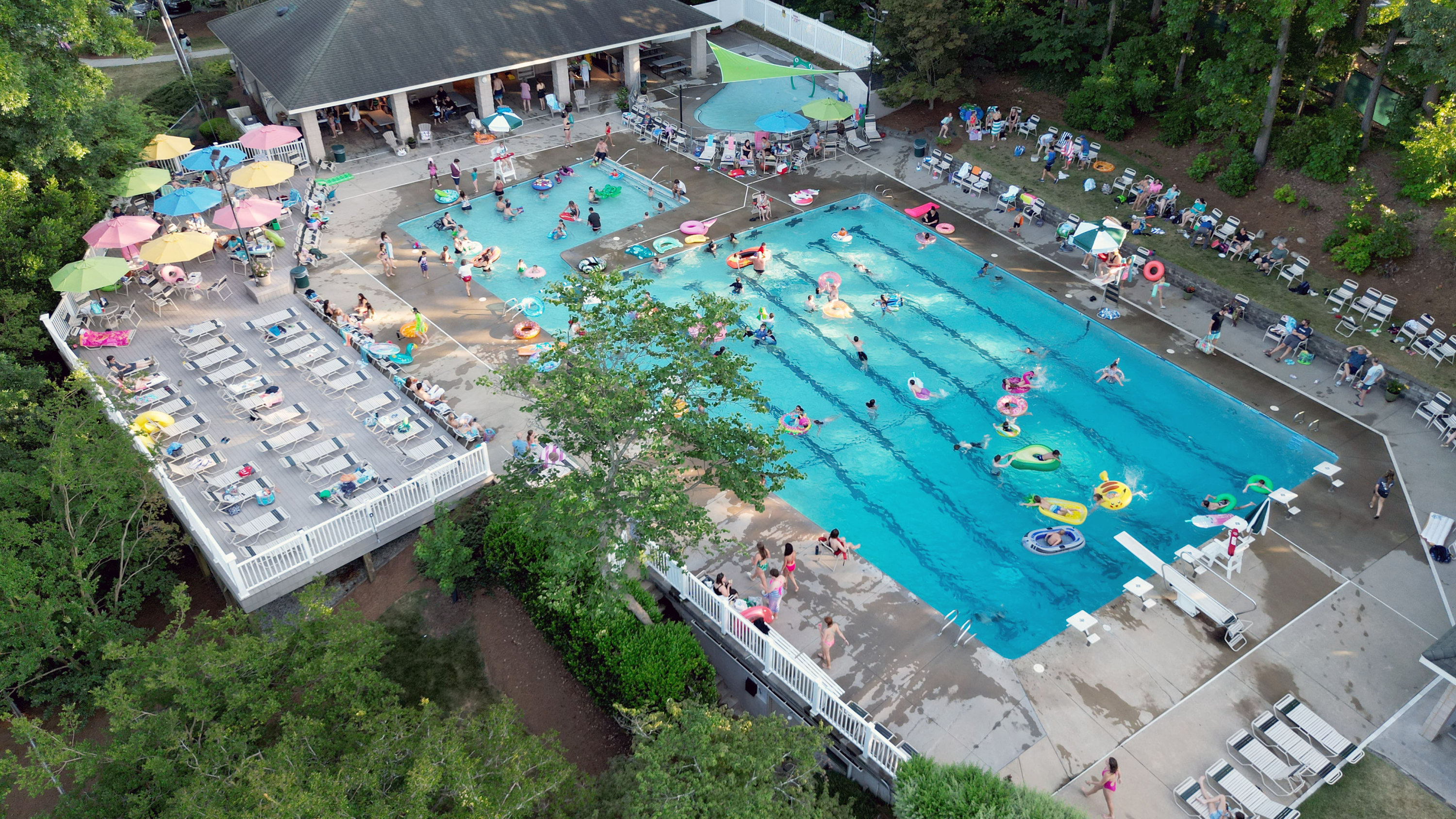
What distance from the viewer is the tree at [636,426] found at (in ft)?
48.0

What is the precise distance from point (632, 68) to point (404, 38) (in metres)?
8.85

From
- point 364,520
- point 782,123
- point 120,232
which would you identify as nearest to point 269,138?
point 120,232

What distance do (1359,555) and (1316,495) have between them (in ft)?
6.03

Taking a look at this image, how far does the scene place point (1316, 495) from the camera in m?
20.4

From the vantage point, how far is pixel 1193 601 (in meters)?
17.5

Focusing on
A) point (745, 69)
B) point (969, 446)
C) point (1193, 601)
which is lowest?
point (969, 446)

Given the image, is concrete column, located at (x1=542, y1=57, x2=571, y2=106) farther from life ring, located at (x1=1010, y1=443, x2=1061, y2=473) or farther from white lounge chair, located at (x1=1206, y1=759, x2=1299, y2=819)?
white lounge chair, located at (x1=1206, y1=759, x2=1299, y2=819)

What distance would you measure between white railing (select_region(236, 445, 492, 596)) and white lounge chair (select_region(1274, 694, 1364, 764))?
51.0ft

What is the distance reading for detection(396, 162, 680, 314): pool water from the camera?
27.8 metres

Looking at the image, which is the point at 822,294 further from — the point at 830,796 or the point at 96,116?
the point at 96,116

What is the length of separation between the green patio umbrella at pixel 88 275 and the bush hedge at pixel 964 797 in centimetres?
2120

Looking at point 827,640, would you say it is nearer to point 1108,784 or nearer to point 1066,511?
point 1108,784

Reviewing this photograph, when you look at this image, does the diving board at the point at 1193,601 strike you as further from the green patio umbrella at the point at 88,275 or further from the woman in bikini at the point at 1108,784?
the green patio umbrella at the point at 88,275

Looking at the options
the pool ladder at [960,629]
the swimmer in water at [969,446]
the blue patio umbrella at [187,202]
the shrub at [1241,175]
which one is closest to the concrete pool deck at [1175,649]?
the pool ladder at [960,629]
